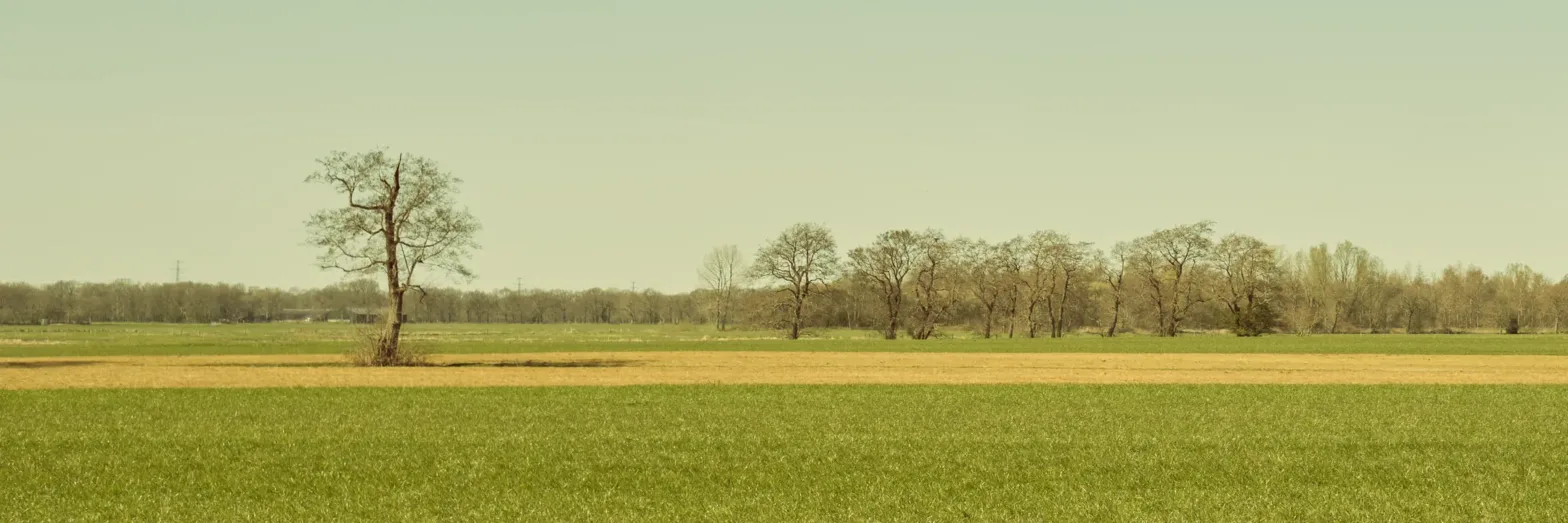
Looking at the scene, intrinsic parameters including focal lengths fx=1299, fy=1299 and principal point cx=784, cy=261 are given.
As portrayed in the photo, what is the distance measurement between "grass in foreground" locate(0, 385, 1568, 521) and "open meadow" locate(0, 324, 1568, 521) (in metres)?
0.09

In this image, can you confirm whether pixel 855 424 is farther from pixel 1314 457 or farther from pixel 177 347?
pixel 177 347

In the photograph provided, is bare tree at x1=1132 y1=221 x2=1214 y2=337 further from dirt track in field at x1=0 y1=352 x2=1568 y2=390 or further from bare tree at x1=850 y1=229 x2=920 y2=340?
dirt track in field at x1=0 y1=352 x2=1568 y2=390

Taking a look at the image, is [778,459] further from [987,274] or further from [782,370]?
[987,274]

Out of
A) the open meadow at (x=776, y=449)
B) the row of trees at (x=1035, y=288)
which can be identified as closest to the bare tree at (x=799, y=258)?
the row of trees at (x=1035, y=288)

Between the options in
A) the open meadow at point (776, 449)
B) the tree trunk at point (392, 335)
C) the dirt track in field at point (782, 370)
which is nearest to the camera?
the open meadow at point (776, 449)

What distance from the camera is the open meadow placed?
59.3 feet

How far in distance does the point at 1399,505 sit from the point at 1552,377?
39.6 meters

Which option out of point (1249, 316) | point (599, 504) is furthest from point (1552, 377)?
point (1249, 316)

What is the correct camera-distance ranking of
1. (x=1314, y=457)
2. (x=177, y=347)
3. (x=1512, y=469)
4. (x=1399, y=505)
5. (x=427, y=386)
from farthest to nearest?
(x=177, y=347) → (x=427, y=386) → (x=1314, y=457) → (x=1512, y=469) → (x=1399, y=505)

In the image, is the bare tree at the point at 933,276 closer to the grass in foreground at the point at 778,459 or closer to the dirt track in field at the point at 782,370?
the dirt track in field at the point at 782,370

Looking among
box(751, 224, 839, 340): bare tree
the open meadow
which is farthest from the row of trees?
the open meadow

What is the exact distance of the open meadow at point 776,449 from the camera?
59.3 ft

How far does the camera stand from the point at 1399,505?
18.1 meters

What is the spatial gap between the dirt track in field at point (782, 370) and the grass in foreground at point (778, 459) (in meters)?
11.1
